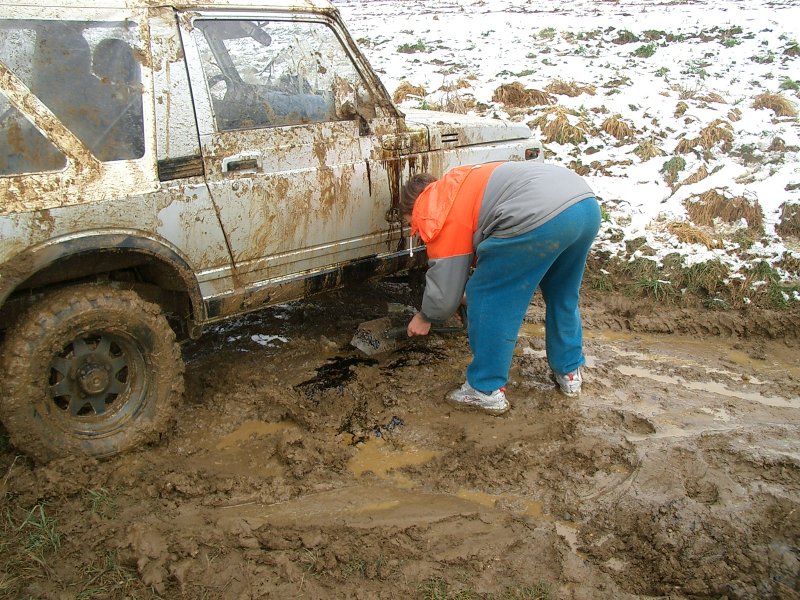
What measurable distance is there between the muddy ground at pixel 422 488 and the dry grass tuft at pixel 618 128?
3638 mm

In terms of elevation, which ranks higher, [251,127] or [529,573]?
[251,127]

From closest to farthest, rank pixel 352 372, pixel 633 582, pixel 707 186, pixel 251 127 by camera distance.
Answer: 1. pixel 633 582
2. pixel 251 127
3. pixel 352 372
4. pixel 707 186

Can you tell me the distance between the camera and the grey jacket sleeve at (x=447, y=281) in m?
3.24

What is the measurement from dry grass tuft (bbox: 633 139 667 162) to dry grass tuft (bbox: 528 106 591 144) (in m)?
0.60

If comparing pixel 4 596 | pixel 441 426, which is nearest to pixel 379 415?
pixel 441 426

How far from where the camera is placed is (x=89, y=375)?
294 cm

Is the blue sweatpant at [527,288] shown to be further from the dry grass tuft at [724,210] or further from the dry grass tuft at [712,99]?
the dry grass tuft at [712,99]

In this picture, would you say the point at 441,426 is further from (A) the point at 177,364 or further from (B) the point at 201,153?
(B) the point at 201,153

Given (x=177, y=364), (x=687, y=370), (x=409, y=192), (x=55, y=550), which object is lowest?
(x=687, y=370)

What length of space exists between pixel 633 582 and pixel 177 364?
228 cm

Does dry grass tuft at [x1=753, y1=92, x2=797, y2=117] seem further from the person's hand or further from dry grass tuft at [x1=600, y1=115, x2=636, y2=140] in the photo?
the person's hand

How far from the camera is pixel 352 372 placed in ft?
13.0

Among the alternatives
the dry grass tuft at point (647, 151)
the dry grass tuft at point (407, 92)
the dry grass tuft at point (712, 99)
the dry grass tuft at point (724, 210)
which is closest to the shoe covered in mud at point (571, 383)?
the dry grass tuft at point (724, 210)

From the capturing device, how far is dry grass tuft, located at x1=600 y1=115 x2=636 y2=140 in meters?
7.15
